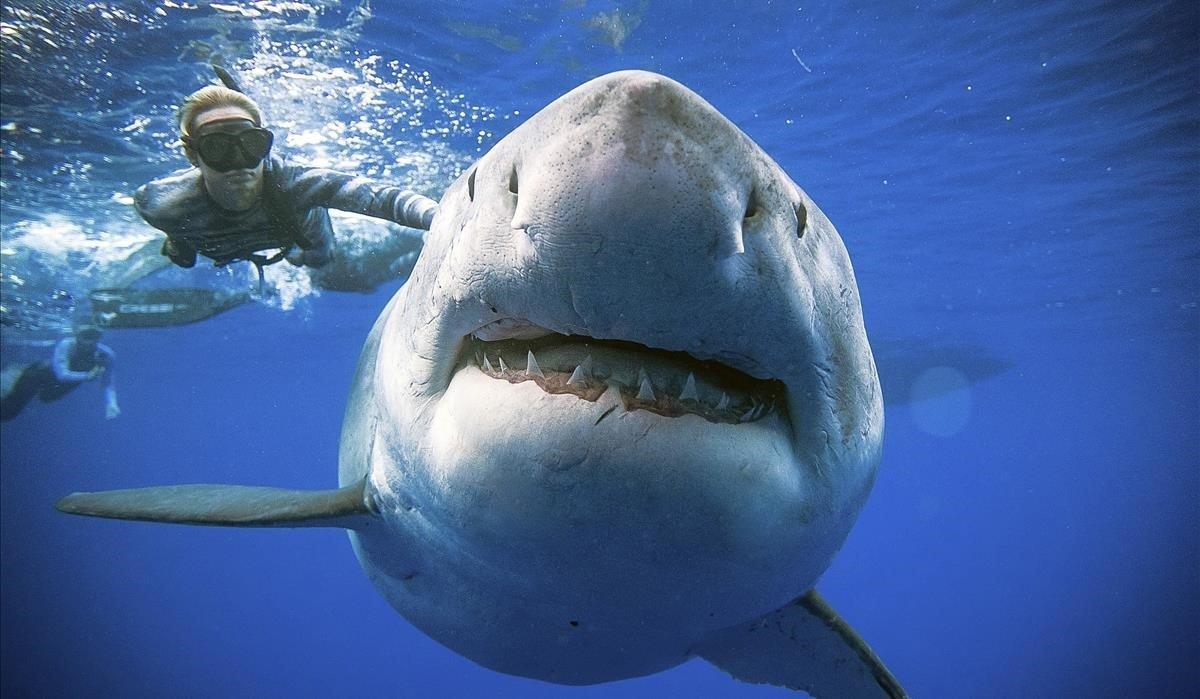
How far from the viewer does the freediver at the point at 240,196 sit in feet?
20.4

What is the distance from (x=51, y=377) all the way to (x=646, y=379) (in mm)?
19412

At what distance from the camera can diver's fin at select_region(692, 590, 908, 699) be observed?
3.13m

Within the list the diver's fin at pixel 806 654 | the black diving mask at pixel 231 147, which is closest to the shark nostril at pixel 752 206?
the diver's fin at pixel 806 654

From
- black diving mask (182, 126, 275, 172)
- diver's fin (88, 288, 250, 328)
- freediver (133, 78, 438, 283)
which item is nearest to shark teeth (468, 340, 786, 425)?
freediver (133, 78, 438, 283)

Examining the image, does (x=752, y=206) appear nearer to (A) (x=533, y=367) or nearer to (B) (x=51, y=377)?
(A) (x=533, y=367)

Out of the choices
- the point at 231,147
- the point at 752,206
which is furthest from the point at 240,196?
the point at 752,206

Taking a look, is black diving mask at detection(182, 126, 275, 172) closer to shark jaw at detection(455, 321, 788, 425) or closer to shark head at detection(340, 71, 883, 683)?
shark head at detection(340, 71, 883, 683)

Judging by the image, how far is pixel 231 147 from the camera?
248 inches

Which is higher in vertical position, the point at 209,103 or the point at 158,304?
the point at 209,103

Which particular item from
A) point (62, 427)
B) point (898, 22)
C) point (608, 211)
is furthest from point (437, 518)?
point (62, 427)

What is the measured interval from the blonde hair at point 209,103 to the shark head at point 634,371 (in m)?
5.46

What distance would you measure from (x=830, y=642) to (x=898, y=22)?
9523 mm

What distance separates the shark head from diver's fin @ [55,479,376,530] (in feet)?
2.09

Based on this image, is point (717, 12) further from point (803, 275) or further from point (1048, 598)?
point (1048, 598)
